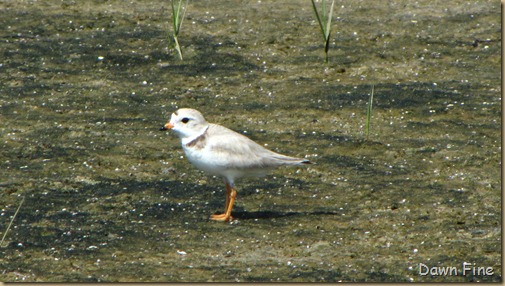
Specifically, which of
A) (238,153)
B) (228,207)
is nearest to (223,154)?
(238,153)

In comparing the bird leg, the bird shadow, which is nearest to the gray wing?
the bird leg

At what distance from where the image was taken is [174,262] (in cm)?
520

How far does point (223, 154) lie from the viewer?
5754 millimetres

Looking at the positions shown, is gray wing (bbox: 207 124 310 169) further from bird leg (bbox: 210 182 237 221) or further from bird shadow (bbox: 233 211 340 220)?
bird shadow (bbox: 233 211 340 220)

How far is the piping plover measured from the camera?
5766mm

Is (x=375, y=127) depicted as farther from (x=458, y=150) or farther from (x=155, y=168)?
(x=155, y=168)

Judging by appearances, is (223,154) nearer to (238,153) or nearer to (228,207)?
(238,153)

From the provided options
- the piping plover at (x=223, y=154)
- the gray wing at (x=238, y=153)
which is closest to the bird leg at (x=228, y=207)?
the piping plover at (x=223, y=154)

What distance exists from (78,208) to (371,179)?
7.38ft

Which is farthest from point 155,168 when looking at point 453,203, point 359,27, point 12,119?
point 359,27

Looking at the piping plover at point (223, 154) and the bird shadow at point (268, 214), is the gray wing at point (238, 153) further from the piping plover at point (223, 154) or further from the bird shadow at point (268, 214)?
the bird shadow at point (268, 214)

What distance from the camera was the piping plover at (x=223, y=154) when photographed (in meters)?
5.77

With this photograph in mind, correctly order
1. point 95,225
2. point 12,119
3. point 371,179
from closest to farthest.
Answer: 1. point 95,225
2. point 371,179
3. point 12,119

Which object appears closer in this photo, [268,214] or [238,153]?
[238,153]
